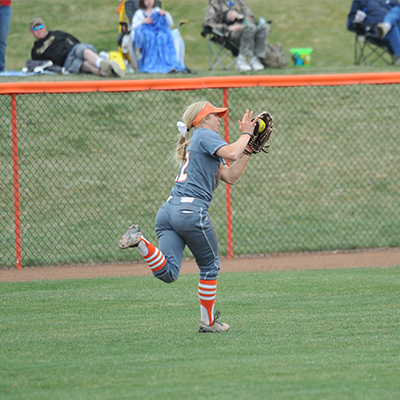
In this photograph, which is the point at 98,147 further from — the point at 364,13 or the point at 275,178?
the point at 364,13

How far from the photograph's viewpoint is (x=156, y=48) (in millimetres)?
13266

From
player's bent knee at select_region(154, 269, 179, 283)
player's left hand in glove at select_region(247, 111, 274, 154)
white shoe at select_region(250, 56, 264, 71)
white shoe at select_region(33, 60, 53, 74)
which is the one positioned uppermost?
player's left hand in glove at select_region(247, 111, 274, 154)

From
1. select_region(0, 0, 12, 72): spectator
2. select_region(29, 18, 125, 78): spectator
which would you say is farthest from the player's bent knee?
select_region(0, 0, 12, 72): spectator

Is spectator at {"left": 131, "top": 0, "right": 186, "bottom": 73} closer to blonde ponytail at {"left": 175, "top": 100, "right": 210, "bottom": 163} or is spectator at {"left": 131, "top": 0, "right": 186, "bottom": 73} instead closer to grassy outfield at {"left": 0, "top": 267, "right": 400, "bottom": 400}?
grassy outfield at {"left": 0, "top": 267, "right": 400, "bottom": 400}

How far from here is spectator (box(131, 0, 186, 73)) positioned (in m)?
13.1

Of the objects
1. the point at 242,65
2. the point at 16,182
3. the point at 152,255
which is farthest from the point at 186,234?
the point at 242,65

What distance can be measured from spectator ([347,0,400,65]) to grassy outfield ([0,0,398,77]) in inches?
108

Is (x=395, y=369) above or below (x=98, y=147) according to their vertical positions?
above

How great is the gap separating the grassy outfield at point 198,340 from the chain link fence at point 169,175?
86.2 inches

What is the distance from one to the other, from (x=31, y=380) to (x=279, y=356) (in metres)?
1.59

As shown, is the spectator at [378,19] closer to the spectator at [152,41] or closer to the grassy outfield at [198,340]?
the spectator at [152,41]

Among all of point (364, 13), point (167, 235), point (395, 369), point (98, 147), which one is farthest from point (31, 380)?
point (364, 13)

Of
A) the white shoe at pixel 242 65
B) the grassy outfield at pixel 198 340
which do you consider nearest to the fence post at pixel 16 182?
the grassy outfield at pixel 198 340

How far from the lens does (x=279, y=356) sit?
4066mm
